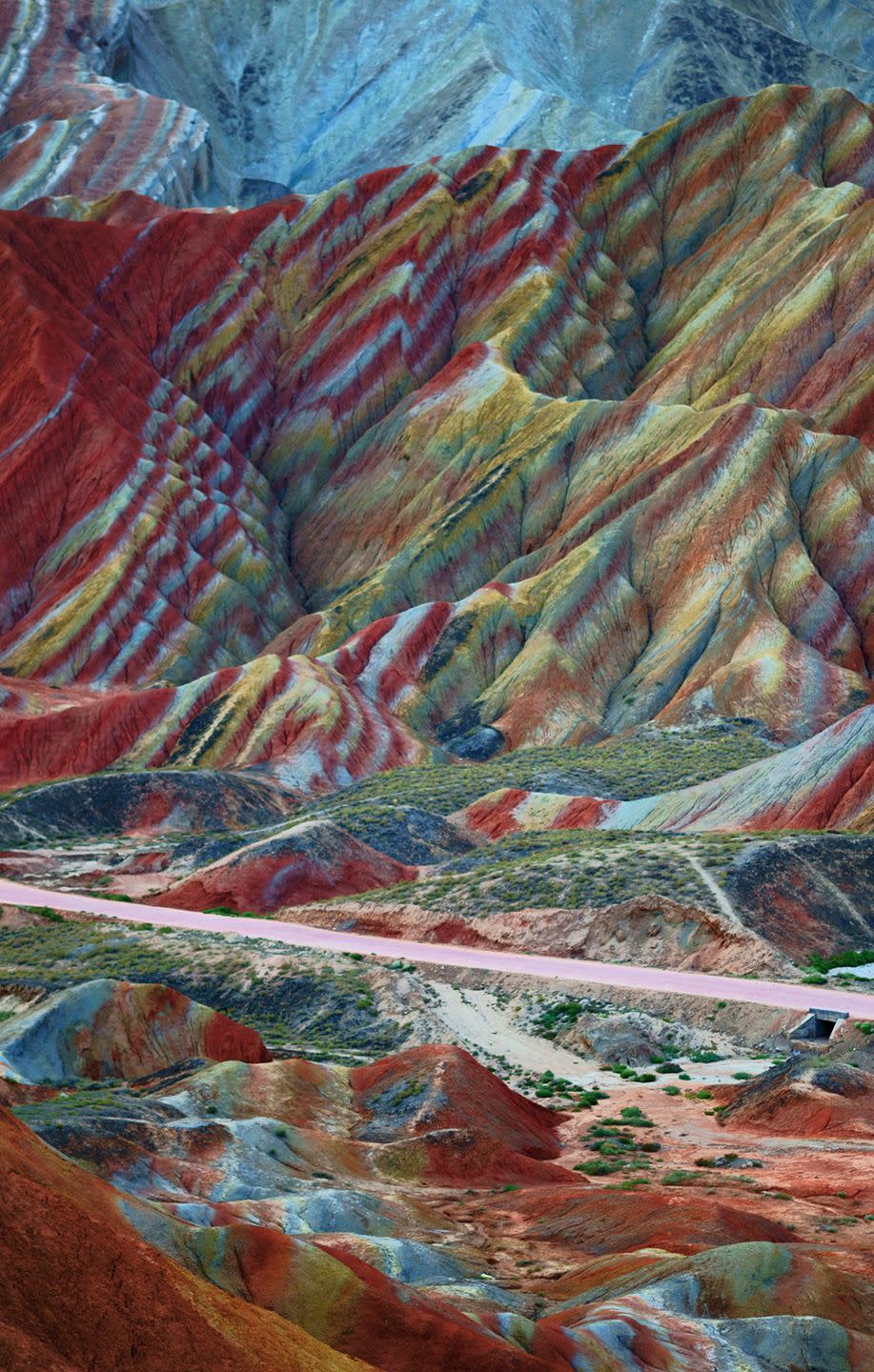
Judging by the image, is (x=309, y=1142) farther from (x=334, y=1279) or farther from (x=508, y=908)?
(x=508, y=908)

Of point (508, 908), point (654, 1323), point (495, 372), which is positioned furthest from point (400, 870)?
point (495, 372)

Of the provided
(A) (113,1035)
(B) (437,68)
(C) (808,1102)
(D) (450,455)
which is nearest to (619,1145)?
(C) (808,1102)

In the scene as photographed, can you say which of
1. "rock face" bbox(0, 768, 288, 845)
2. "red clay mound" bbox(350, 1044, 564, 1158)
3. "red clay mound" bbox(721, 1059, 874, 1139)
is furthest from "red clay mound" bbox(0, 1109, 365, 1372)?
"rock face" bbox(0, 768, 288, 845)

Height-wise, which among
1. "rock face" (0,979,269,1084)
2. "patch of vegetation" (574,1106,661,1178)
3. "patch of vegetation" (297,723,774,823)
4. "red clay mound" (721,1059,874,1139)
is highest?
"rock face" (0,979,269,1084)

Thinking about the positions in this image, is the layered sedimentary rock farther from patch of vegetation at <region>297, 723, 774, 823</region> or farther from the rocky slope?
the rocky slope

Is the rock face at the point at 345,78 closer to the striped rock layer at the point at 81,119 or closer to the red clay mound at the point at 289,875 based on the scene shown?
the striped rock layer at the point at 81,119

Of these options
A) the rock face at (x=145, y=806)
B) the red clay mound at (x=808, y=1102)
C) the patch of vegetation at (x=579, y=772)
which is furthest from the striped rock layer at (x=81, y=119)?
the red clay mound at (x=808, y=1102)

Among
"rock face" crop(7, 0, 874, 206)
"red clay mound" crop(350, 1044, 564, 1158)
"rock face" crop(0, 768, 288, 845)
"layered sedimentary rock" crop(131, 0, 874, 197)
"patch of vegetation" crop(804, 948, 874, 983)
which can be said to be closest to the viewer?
"red clay mound" crop(350, 1044, 564, 1158)
